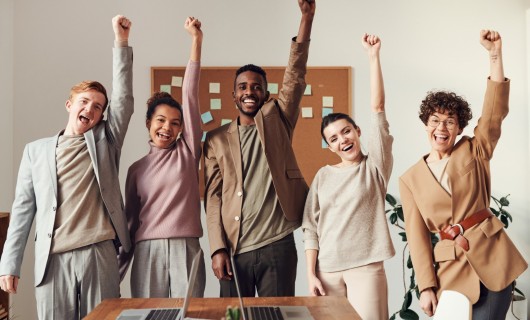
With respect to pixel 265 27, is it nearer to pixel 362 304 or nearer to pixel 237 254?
pixel 237 254

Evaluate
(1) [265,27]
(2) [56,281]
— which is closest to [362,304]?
(2) [56,281]

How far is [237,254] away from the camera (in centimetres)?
276

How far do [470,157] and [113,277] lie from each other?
5.25 feet

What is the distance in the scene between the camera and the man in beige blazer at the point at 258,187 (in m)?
2.74

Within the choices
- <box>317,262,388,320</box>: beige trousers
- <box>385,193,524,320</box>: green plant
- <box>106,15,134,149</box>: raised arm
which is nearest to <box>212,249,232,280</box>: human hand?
<box>317,262,388,320</box>: beige trousers

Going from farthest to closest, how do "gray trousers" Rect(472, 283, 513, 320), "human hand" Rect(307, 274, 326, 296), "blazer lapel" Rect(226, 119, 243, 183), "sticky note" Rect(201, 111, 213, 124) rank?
"sticky note" Rect(201, 111, 213, 124), "blazer lapel" Rect(226, 119, 243, 183), "human hand" Rect(307, 274, 326, 296), "gray trousers" Rect(472, 283, 513, 320)

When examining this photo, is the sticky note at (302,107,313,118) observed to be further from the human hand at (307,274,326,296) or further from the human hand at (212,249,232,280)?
the human hand at (307,274,326,296)

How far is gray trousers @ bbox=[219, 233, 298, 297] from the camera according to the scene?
2725 millimetres

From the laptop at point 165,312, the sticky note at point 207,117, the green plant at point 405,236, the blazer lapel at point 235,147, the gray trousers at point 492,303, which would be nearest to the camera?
the laptop at point 165,312

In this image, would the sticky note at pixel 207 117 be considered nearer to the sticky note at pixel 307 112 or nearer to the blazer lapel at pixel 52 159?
the sticky note at pixel 307 112

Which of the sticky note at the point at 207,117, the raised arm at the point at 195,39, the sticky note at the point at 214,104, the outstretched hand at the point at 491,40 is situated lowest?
the sticky note at the point at 207,117

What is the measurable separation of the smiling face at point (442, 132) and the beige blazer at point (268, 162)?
0.64 meters

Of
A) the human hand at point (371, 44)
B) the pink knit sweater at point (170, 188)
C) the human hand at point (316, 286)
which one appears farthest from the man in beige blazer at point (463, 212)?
the pink knit sweater at point (170, 188)

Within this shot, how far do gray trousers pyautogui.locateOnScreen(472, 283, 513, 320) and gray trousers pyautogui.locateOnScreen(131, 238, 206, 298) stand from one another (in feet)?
4.09
